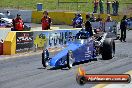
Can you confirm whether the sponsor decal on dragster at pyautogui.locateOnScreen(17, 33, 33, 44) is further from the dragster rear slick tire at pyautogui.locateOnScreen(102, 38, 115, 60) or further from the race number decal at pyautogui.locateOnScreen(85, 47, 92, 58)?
the race number decal at pyautogui.locateOnScreen(85, 47, 92, 58)

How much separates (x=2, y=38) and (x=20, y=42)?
0.94m

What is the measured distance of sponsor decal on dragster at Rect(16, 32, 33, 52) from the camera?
2084cm

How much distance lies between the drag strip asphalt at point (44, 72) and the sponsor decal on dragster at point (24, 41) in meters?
2.16

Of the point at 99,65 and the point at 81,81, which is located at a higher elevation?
the point at 81,81

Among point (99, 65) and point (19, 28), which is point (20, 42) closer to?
point (19, 28)

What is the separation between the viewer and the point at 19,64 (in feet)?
53.7

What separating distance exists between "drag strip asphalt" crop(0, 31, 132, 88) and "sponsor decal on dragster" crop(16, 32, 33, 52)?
2.16 metres

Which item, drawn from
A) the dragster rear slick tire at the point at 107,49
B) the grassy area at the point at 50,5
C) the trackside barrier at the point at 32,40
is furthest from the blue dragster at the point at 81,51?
the grassy area at the point at 50,5

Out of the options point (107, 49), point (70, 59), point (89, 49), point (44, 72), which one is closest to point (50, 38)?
point (107, 49)

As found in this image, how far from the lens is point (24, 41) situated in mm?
21359

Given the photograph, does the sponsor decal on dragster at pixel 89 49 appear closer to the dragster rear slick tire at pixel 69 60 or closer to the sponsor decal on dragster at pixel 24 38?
the dragster rear slick tire at pixel 69 60

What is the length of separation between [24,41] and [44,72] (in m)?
7.96

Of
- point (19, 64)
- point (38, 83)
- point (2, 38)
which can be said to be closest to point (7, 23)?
point (2, 38)

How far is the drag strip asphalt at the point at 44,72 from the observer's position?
1115 cm
